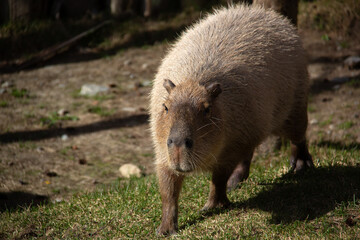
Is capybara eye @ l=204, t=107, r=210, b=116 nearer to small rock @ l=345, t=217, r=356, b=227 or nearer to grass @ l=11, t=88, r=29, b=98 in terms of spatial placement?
small rock @ l=345, t=217, r=356, b=227

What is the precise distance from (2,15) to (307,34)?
653 cm

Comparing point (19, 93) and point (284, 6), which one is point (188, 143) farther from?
point (19, 93)

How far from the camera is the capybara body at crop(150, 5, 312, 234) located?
3.49m

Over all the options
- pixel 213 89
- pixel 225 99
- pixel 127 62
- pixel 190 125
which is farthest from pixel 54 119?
pixel 190 125

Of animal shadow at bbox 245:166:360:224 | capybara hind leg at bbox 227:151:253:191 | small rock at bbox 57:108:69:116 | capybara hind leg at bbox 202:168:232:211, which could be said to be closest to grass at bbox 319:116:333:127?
animal shadow at bbox 245:166:360:224

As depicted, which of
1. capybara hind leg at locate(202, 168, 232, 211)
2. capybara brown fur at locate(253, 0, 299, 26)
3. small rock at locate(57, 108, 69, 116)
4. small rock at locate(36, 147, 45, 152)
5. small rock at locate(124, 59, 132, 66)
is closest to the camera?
capybara hind leg at locate(202, 168, 232, 211)

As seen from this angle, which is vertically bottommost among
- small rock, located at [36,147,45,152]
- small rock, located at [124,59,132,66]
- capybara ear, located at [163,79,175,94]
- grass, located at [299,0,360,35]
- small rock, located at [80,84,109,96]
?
small rock, located at [36,147,45,152]

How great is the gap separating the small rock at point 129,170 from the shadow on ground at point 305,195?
1732 millimetres

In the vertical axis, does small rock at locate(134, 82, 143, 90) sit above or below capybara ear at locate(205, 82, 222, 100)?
below

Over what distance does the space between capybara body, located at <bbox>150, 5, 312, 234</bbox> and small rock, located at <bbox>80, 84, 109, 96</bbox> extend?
3.62 m

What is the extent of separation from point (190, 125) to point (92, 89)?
198 inches

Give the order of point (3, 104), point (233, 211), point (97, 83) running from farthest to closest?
1. point (97, 83)
2. point (3, 104)
3. point (233, 211)

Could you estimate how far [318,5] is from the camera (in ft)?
30.1

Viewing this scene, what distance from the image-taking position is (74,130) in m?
6.92
